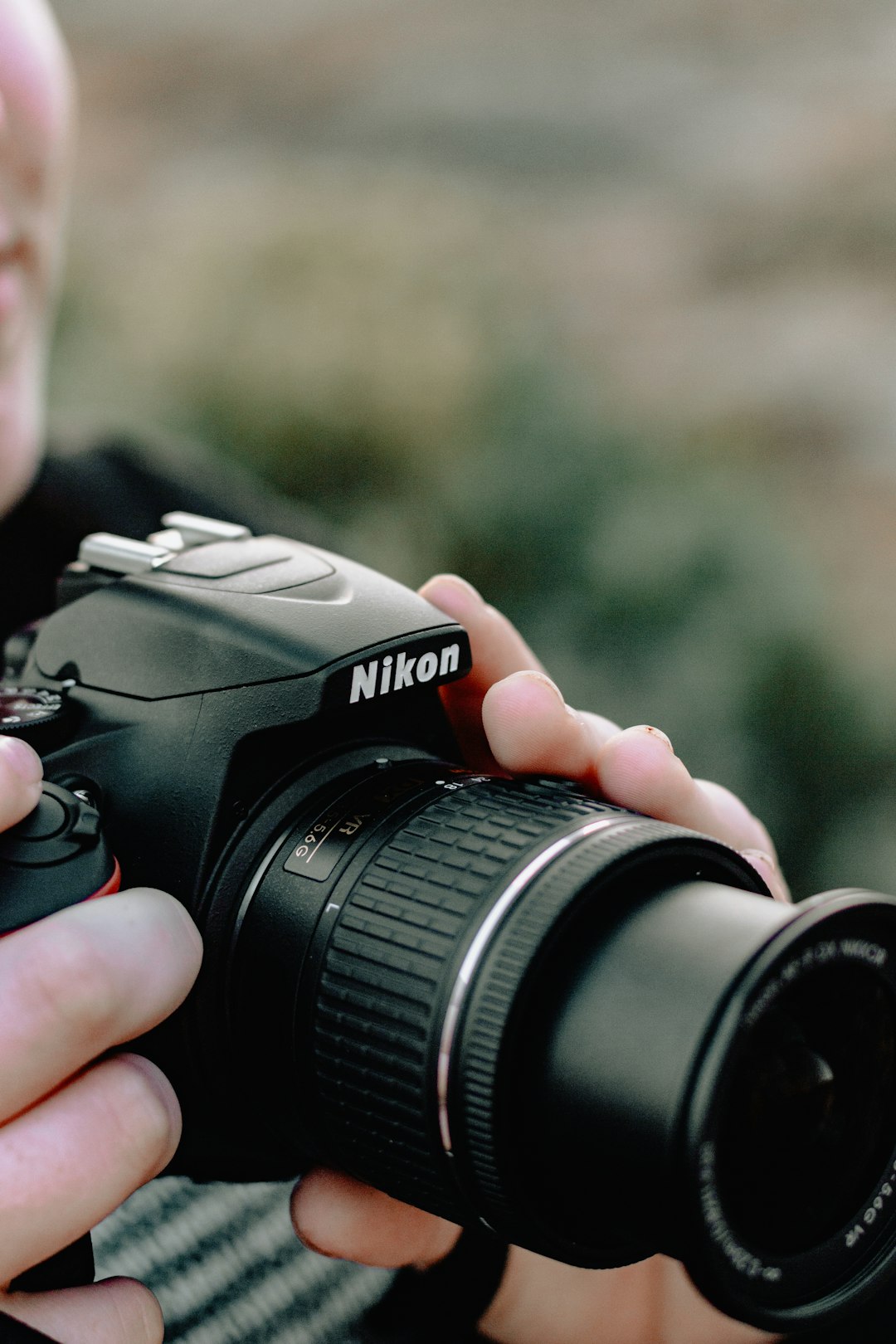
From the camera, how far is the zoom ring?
17.0 inches

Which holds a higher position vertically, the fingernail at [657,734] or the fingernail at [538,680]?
the fingernail at [538,680]

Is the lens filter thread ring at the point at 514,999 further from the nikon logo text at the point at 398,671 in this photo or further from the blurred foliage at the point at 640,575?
the blurred foliage at the point at 640,575

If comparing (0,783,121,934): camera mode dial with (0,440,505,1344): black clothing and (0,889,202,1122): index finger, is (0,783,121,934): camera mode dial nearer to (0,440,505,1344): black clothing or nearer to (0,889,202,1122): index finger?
(0,889,202,1122): index finger

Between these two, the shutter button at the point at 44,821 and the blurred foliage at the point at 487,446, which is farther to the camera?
the blurred foliage at the point at 487,446

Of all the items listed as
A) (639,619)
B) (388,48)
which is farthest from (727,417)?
(388,48)

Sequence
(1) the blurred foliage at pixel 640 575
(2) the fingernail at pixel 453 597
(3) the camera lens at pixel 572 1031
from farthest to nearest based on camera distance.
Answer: (1) the blurred foliage at pixel 640 575
(2) the fingernail at pixel 453 597
(3) the camera lens at pixel 572 1031

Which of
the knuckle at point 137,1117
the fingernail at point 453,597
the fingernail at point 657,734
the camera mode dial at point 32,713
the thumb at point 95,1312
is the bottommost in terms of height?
the thumb at point 95,1312

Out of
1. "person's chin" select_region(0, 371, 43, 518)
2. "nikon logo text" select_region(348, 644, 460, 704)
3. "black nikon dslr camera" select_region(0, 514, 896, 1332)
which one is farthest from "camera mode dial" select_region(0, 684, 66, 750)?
"person's chin" select_region(0, 371, 43, 518)

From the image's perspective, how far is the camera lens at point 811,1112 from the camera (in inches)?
15.1

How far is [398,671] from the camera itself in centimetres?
51

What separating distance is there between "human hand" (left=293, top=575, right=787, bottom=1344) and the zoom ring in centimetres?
6

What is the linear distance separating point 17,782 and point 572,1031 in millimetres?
195

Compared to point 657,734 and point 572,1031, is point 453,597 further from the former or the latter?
point 572,1031

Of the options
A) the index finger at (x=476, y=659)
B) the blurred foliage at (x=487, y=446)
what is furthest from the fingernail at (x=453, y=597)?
the blurred foliage at (x=487, y=446)
